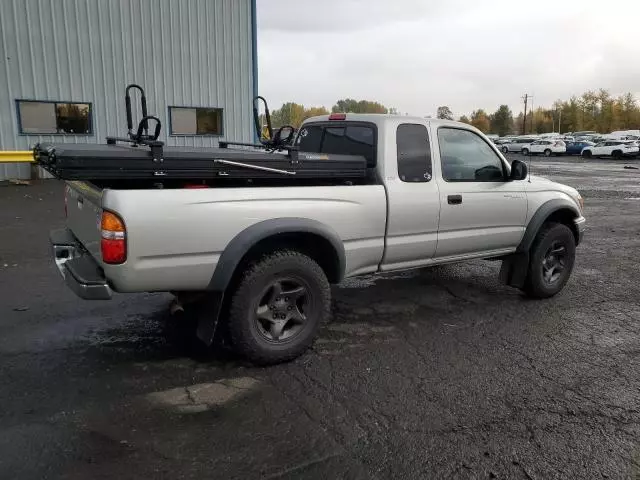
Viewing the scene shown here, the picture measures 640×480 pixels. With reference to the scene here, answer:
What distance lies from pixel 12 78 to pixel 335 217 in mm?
13654

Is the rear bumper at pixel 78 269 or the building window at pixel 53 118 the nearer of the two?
the rear bumper at pixel 78 269

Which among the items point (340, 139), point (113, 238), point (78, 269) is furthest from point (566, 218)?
point (78, 269)

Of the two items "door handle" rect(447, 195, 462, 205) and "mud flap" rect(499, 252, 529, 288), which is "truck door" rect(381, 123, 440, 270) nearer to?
"door handle" rect(447, 195, 462, 205)

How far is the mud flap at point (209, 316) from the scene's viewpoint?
361 cm

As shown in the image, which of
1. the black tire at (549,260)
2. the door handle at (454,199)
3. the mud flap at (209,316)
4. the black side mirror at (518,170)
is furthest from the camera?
the black tire at (549,260)

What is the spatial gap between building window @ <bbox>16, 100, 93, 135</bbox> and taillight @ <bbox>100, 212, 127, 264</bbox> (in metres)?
13.4

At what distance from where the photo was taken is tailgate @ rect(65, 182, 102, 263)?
3.39 metres

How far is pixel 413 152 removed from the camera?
454cm

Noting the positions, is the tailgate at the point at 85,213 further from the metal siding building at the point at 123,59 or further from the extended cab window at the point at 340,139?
the metal siding building at the point at 123,59

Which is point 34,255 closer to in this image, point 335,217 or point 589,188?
point 335,217

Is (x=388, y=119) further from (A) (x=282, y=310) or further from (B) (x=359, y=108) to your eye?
(B) (x=359, y=108)

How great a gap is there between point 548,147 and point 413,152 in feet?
163

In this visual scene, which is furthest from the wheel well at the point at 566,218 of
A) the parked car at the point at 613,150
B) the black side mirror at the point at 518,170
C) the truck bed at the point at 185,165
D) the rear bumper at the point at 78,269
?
the parked car at the point at 613,150

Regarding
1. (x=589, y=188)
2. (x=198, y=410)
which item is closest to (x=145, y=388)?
(x=198, y=410)
